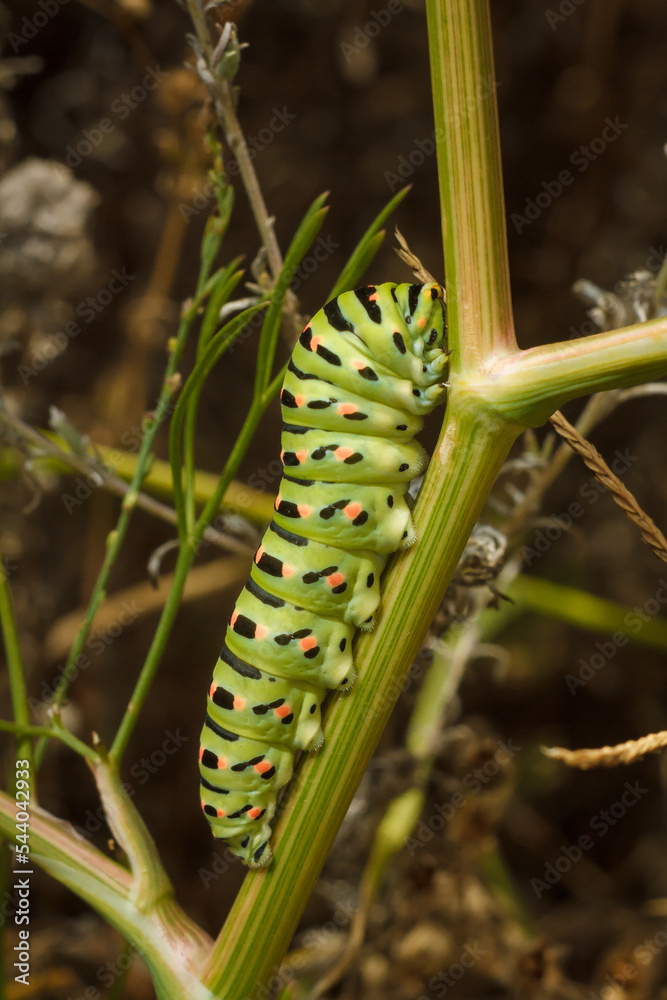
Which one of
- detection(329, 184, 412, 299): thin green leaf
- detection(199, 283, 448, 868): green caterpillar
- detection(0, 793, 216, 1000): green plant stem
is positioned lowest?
detection(0, 793, 216, 1000): green plant stem

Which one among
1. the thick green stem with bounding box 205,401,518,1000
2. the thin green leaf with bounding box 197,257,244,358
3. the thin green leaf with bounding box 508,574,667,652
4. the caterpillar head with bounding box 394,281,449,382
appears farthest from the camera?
the thin green leaf with bounding box 508,574,667,652

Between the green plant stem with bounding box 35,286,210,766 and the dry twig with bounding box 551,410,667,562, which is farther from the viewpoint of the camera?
the green plant stem with bounding box 35,286,210,766

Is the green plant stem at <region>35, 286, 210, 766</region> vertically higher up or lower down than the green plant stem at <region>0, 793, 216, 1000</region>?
higher up

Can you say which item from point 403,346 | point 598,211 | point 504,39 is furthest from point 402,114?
point 403,346

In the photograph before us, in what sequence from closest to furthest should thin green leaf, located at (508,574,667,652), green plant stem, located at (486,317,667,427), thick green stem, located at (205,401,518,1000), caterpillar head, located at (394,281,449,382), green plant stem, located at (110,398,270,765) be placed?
green plant stem, located at (486,317,667,427)
thick green stem, located at (205,401,518,1000)
caterpillar head, located at (394,281,449,382)
green plant stem, located at (110,398,270,765)
thin green leaf, located at (508,574,667,652)

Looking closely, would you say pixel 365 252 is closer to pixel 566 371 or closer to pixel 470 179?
pixel 470 179

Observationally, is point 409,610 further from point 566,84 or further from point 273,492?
point 566,84

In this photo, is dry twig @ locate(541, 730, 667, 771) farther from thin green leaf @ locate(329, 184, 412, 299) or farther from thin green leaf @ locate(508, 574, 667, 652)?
thin green leaf @ locate(508, 574, 667, 652)

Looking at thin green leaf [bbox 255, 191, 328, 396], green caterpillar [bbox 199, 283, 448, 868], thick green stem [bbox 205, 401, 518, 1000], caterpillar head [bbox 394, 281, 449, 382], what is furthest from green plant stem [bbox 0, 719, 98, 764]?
caterpillar head [bbox 394, 281, 449, 382]

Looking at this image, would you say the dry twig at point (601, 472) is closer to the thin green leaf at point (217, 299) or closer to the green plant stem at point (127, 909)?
the thin green leaf at point (217, 299)
